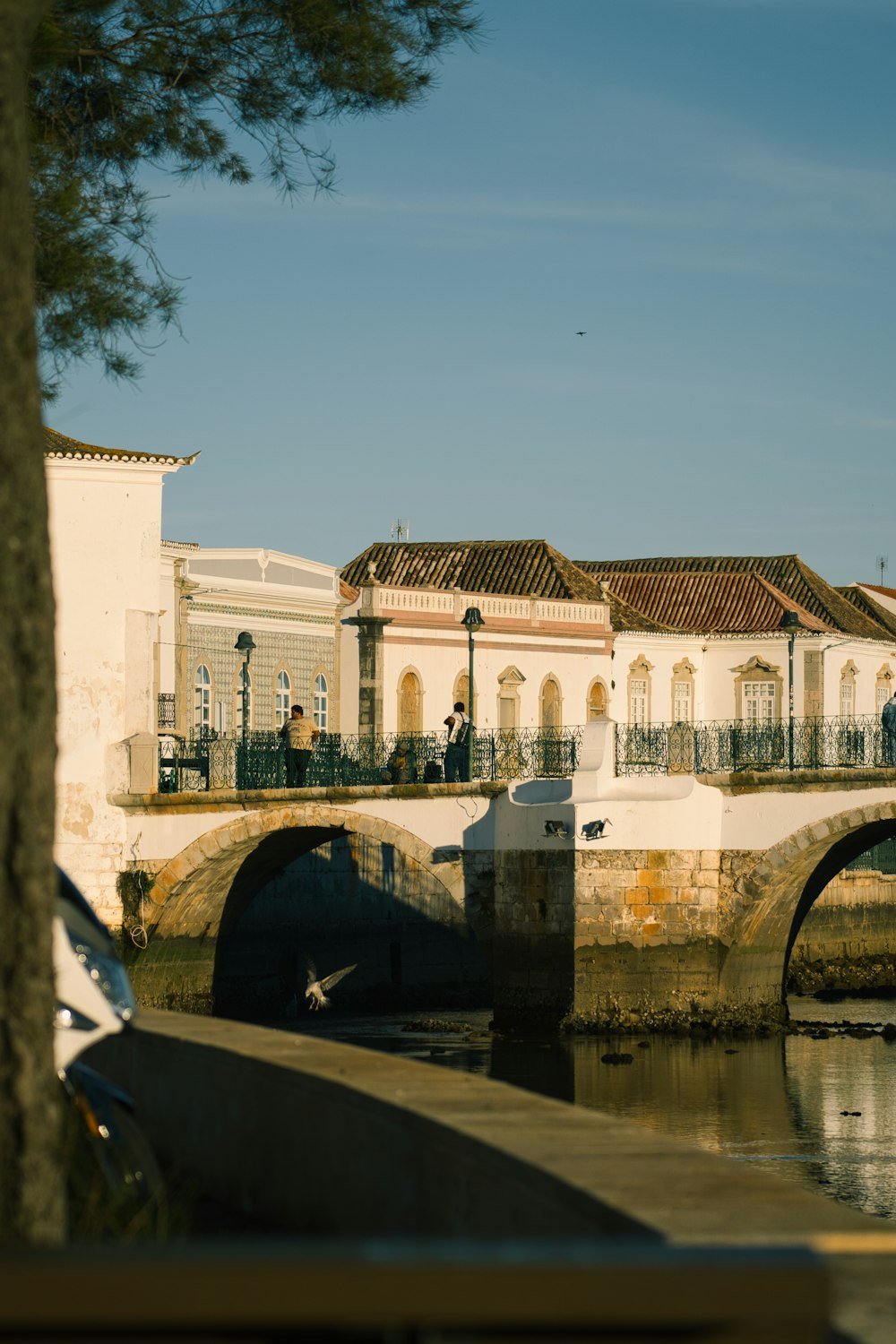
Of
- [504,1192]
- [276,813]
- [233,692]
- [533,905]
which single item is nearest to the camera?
[504,1192]

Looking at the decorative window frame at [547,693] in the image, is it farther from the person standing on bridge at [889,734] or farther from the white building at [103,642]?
the person standing on bridge at [889,734]

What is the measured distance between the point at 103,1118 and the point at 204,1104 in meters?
1.22

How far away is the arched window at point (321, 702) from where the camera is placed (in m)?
38.2

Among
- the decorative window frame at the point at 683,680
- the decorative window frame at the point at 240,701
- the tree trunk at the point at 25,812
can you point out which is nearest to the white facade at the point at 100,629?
the decorative window frame at the point at 240,701

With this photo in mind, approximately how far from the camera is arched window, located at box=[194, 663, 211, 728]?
34.3 m

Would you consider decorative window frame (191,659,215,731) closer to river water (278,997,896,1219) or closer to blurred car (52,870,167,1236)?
river water (278,997,896,1219)

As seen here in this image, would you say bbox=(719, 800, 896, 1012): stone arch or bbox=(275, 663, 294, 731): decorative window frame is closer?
bbox=(719, 800, 896, 1012): stone arch

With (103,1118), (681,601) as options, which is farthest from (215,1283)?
(681,601)

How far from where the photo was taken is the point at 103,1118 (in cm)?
538

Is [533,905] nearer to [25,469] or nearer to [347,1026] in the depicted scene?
[347,1026]

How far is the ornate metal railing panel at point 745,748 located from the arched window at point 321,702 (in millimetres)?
11021

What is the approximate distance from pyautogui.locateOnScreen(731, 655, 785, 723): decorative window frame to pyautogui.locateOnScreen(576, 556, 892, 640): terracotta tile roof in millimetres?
926

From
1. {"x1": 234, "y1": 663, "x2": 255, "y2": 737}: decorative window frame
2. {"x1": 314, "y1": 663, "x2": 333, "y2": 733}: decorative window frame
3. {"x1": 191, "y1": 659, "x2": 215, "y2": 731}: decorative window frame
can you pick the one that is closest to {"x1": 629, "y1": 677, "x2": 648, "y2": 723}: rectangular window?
{"x1": 314, "y1": 663, "x2": 333, "y2": 733}: decorative window frame

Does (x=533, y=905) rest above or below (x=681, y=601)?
below
